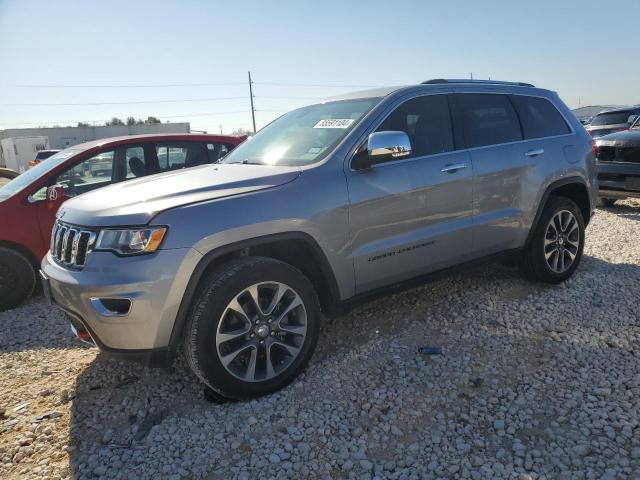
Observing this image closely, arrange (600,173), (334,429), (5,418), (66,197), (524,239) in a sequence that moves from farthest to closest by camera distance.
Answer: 1. (600,173)
2. (66,197)
3. (524,239)
4. (5,418)
5. (334,429)

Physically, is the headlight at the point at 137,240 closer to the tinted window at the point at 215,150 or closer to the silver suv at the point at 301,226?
the silver suv at the point at 301,226

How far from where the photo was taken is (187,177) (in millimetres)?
3207

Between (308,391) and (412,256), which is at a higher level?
(412,256)

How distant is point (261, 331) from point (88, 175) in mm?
3470

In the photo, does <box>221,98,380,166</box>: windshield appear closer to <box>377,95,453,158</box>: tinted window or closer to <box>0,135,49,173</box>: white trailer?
<box>377,95,453,158</box>: tinted window

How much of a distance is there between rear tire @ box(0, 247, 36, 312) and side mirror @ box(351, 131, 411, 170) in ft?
11.7

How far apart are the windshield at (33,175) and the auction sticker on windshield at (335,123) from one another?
→ 10.3 ft

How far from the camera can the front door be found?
3.18 m

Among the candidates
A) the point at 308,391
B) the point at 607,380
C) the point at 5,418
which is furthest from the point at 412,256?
the point at 5,418

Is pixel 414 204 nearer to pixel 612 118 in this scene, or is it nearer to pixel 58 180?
pixel 58 180

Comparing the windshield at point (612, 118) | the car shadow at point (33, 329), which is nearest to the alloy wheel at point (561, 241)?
the car shadow at point (33, 329)

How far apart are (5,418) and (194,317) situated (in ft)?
4.57

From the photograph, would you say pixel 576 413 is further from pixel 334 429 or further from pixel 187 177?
pixel 187 177

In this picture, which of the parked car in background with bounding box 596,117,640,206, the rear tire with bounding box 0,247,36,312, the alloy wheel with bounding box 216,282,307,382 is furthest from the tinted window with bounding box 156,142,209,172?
the parked car in background with bounding box 596,117,640,206
